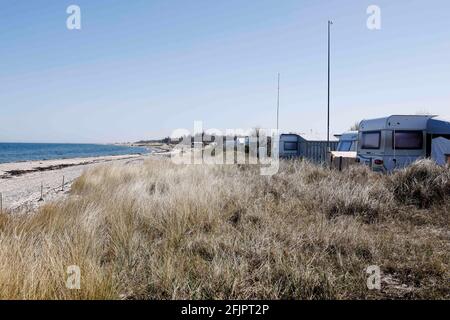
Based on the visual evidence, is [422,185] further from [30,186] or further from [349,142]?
[30,186]

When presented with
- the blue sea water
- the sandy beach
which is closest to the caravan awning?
the sandy beach

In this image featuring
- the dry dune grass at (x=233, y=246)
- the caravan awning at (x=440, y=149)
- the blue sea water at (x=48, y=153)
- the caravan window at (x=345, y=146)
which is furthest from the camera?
the blue sea water at (x=48, y=153)

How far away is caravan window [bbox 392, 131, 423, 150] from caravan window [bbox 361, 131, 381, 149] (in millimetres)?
585

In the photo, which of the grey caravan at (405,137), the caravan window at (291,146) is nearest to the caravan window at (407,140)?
the grey caravan at (405,137)

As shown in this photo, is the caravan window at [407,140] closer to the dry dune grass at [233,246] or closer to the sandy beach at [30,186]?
the dry dune grass at [233,246]

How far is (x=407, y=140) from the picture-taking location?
453 inches

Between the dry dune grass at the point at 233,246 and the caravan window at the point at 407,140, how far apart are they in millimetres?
4551

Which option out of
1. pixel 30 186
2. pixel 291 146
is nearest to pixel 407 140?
pixel 291 146

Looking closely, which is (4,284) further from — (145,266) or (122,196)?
(122,196)

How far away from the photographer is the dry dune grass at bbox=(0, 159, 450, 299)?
301 centimetres

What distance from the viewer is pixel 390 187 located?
7816 millimetres

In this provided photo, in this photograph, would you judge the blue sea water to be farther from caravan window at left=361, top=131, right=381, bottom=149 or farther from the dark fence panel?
caravan window at left=361, top=131, right=381, bottom=149

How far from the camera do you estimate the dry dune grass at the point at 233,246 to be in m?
3.01

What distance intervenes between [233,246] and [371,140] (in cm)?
1025
